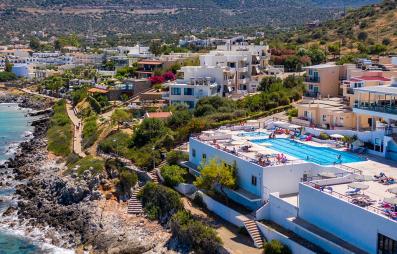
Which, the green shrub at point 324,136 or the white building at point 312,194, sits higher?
the green shrub at point 324,136

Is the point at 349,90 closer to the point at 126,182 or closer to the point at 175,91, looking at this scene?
the point at 126,182

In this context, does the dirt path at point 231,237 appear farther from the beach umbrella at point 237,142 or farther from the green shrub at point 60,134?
the green shrub at point 60,134

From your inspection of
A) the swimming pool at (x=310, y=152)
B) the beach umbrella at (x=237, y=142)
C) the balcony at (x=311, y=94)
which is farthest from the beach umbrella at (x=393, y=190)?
the balcony at (x=311, y=94)

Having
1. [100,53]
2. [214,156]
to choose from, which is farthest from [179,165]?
[100,53]

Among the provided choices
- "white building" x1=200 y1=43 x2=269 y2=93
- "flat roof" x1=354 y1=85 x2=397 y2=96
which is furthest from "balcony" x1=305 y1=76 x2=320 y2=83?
"flat roof" x1=354 y1=85 x2=397 y2=96

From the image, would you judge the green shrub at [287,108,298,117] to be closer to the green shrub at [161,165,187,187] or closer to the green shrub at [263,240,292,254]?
the green shrub at [161,165,187,187]

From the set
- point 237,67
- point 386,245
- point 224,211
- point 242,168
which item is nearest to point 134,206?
point 224,211
